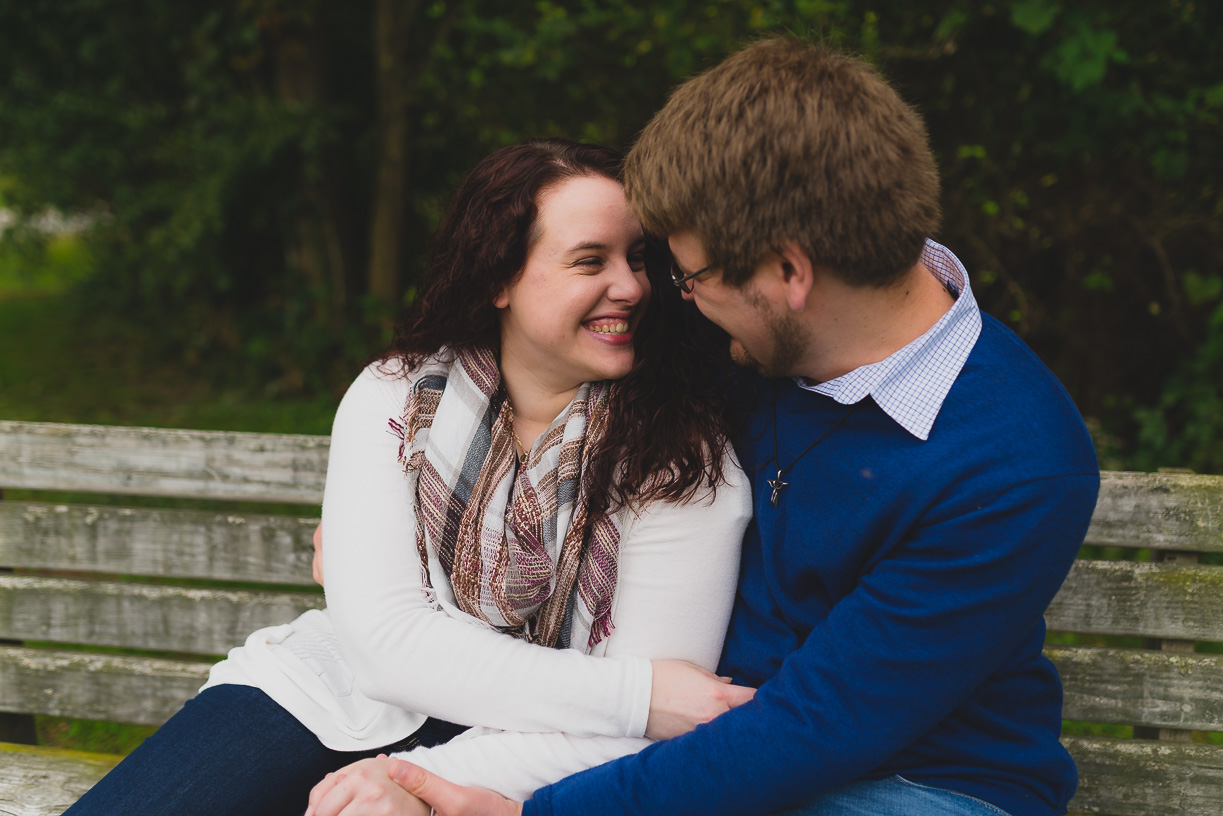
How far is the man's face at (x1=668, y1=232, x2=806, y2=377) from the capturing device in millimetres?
1726

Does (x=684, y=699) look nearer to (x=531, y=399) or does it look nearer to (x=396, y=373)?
(x=531, y=399)

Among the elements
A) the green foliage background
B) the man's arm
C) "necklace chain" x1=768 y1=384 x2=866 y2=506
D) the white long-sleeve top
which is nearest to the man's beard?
"necklace chain" x1=768 y1=384 x2=866 y2=506

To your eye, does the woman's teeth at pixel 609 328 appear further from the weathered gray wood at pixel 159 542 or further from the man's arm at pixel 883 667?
the weathered gray wood at pixel 159 542

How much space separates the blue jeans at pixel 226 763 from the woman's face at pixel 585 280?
0.84 meters

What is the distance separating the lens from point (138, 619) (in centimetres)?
252

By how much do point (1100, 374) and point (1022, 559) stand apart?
362 centimetres

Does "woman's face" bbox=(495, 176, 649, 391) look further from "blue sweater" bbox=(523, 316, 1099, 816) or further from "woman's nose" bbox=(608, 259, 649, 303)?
"blue sweater" bbox=(523, 316, 1099, 816)

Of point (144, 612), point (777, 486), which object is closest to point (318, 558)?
point (144, 612)

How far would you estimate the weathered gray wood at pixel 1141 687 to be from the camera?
7.02 feet

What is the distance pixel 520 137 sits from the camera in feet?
17.3

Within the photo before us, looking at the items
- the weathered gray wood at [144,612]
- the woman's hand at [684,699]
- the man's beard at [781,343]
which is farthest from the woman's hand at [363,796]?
the man's beard at [781,343]

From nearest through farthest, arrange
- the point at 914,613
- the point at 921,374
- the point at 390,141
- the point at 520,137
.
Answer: the point at 914,613, the point at 921,374, the point at 520,137, the point at 390,141

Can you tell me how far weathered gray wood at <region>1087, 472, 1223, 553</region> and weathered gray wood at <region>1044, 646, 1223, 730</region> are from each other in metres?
0.26

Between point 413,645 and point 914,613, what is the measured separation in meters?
0.94
